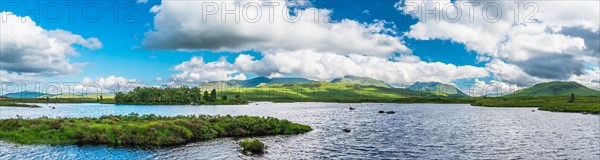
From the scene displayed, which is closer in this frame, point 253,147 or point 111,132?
point 253,147

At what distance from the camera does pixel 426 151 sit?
6012 cm

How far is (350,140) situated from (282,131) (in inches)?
606

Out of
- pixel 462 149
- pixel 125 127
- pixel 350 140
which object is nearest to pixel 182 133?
pixel 125 127

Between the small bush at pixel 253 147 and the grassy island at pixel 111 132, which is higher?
the grassy island at pixel 111 132

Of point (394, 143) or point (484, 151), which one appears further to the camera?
point (394, 143)

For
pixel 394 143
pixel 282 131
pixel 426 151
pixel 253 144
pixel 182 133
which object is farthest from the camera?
pixel 282 131

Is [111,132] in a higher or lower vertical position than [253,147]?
higher

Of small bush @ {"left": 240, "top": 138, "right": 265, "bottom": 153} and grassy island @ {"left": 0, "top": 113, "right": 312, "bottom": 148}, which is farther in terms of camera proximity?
grassy island @ {"left": 0, "top": 113, "right": 312, "bottom": 148}

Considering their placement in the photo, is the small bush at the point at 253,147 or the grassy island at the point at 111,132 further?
the grassy island at the point at 111,132

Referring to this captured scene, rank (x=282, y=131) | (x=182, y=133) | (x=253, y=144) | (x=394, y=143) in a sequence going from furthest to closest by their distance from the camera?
1. (x=282, y=131)
2. (x=394, y=143)
3. (x=182, y=133)
4. (x=253, y=144)

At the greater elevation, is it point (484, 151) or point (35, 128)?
point (35, 128)

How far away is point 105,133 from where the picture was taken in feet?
198

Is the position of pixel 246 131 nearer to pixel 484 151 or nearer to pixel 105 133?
pixel 105 133

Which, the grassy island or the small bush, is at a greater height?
the grassy island
